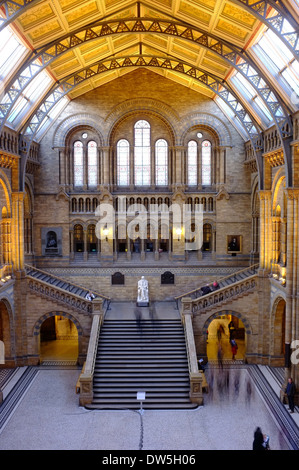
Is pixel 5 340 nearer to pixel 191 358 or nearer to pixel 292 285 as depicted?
pixel 191 358

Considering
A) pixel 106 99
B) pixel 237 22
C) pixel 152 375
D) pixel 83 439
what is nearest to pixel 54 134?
pixel 106 99

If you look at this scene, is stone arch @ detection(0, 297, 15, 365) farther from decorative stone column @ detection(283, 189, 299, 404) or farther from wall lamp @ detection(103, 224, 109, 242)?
decorative stone column @ detection(283, 189, 299, 404)

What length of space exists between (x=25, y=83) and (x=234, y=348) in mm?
18746

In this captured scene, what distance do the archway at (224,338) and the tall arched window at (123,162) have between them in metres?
12.0

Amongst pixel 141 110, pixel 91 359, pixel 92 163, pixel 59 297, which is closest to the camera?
pixel 91 359

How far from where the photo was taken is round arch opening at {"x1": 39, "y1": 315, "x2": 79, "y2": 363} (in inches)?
1072

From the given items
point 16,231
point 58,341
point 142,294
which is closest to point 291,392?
point 142,294

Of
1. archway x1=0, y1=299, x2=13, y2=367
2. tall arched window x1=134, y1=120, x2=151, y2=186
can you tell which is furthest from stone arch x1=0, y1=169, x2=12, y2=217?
tall arched window x1=134, y1=120, x2=151, y2=186

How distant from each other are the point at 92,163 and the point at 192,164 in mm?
7430

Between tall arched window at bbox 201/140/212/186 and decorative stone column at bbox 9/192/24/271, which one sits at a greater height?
tall arched window at bbox 201/140/212/186

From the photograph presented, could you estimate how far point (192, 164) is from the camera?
1258 inches

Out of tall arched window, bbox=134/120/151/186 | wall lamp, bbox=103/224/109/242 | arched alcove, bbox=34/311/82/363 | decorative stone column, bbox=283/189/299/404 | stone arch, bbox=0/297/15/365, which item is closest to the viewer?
decorative stone column, bbox=283/189/299/404

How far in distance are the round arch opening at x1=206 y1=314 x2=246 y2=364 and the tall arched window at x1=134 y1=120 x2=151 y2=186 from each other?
11.9 m

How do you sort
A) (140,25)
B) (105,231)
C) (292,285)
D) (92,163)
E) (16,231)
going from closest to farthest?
(292,285), (140,25), (16,231), (105,231), (92,163)
